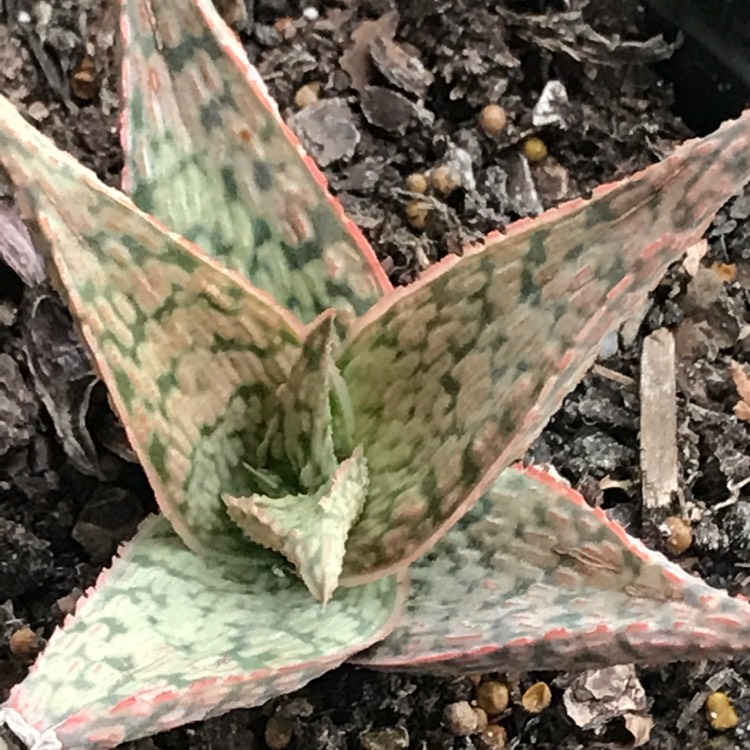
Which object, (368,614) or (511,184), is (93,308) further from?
(511,184)

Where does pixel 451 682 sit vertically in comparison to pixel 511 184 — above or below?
below

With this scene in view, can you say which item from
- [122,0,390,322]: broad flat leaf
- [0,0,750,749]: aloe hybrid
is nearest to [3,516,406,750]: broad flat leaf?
[0,0,750,749]: aloe hybrid

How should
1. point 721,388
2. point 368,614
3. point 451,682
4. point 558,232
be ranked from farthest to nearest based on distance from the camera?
point 721,388
point 451,682
point 368,614
point 558,232

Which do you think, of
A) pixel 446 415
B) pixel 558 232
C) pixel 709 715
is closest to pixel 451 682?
pixel 709 715

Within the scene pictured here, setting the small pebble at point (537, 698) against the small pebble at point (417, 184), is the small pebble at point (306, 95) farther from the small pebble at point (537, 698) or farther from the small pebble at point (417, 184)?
the small pebble at point (537, 698)

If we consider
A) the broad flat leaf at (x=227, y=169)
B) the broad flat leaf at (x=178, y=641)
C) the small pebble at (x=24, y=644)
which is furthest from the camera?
the small pebble at (x=24, y=644)

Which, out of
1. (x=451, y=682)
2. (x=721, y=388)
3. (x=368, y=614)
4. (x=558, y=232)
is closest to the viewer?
(x=558, y=232)

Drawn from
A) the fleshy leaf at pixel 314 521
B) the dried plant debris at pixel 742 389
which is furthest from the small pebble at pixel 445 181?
the fleshy leaf at pixel 314 521
